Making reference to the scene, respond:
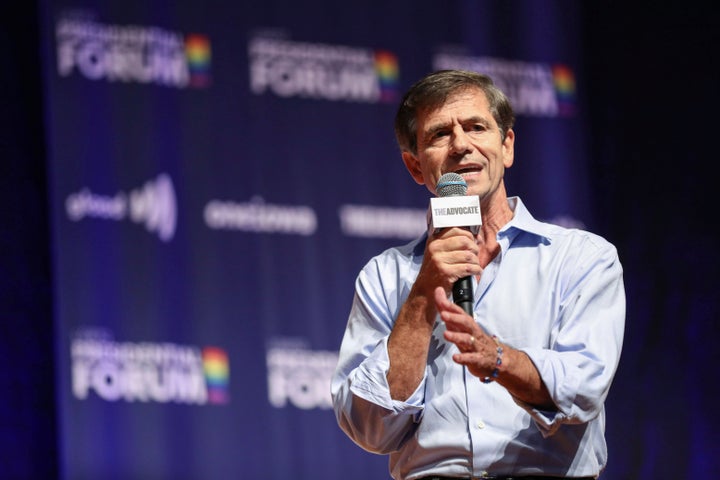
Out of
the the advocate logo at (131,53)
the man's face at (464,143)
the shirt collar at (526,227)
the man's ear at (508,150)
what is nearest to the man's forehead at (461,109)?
the man's face at (464,143)

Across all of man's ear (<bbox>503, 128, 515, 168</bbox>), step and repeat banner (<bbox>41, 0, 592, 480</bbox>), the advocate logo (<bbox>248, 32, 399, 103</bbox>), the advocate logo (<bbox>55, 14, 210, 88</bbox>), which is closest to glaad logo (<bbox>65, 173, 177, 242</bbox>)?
step and repeat banner (<bbox>41, 0, 592, 480</bbox>)

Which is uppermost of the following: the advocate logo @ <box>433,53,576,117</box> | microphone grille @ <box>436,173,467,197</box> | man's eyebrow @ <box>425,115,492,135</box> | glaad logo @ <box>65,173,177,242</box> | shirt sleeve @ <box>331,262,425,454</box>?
the advocate logo @ <box>433,53,576,117</box>

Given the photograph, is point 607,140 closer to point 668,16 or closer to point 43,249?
point 668,16

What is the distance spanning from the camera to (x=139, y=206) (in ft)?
13.7

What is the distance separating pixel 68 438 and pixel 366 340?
213 centimetres

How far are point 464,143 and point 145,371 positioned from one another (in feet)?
7.05

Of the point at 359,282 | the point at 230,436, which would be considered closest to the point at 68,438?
the point at 230,436

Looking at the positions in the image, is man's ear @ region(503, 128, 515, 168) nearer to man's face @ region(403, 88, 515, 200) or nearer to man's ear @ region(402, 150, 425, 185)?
man's face @ region(403, 88, 515, 200)

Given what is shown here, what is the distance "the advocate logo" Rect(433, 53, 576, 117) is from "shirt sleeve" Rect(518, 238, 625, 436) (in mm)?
2744

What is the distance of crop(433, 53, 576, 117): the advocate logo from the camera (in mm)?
4820

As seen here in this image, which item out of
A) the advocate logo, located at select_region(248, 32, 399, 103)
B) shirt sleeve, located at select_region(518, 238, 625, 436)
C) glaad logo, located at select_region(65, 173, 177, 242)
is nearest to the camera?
shirt sleeve, located at select_region(518, 238, 625, 436)

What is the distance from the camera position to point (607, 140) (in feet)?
16.7

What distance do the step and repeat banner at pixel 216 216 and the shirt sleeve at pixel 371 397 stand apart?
2.01 metres

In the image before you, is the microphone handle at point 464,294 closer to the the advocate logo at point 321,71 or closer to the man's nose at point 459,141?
the man's nose at point 459,141
